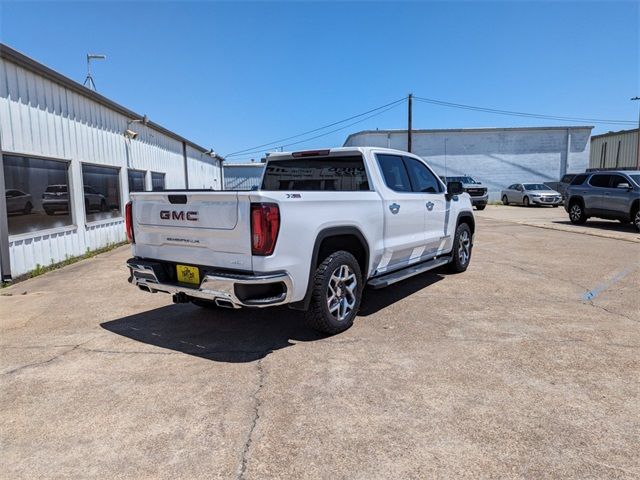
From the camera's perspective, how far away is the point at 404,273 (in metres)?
5.59

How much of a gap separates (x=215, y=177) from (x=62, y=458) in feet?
88.2

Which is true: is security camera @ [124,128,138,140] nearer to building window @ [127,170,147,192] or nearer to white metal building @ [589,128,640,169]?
building window @ [127,170,147,192]

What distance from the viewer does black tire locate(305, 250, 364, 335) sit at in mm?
4297

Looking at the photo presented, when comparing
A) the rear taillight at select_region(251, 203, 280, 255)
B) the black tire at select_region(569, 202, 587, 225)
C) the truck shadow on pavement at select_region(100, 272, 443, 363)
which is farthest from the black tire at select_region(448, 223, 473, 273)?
the black tire at select_region(569, 202, 587, 225)

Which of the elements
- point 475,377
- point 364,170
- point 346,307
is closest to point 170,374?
point 346,307

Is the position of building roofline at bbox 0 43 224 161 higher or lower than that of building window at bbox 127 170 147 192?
higher

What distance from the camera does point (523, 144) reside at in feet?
115

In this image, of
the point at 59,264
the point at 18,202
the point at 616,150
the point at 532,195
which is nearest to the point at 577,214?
the point at 532,195

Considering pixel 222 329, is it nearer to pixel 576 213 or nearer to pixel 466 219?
pixel 466 219

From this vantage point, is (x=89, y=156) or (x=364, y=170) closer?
(x=364, y=170)

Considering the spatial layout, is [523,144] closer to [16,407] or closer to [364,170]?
[364,170]

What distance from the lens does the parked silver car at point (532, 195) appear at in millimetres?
26547

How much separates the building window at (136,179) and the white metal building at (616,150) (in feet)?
146

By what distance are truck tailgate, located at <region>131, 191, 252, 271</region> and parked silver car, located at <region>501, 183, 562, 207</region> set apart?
2662 centimetres
